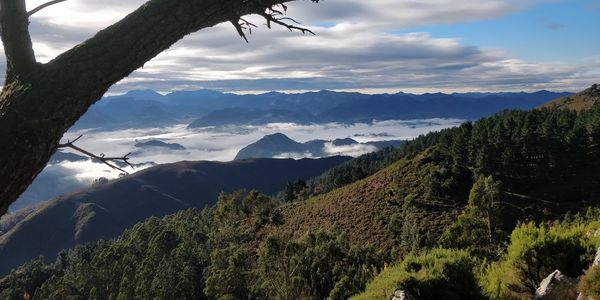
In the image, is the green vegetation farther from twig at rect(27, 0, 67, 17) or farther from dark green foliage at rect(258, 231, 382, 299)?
twig at rect(27, 0, 67, 17)

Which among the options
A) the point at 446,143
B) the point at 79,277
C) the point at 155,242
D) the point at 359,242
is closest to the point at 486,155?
the point at 446,143

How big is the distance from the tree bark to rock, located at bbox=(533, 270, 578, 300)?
7.45 m

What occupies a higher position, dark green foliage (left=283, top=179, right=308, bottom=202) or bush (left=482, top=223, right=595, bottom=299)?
bush (left=482, top=223, right=595, bottom=299)

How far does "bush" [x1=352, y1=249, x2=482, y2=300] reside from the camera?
28.2 feet

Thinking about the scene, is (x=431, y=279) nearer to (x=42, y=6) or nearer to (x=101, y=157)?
(x=101, y=157)

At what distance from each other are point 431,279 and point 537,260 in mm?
2510

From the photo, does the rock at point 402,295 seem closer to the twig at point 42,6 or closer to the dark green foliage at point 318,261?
the twig at point 42,6

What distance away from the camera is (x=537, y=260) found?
9.32 m

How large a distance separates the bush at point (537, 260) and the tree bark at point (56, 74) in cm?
832

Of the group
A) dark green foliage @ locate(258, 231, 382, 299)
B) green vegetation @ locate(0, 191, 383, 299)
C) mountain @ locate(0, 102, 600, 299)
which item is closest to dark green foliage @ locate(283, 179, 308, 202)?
mountain @ locate(0, 102, 600, 299)

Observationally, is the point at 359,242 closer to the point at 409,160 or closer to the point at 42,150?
the point at 409,160

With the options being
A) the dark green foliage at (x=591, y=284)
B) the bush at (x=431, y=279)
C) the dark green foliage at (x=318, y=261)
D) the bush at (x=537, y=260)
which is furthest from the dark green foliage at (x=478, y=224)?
the dark green foliage at (x=591, y=284)

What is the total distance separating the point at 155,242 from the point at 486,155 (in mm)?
72141

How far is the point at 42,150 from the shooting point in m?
3.69
